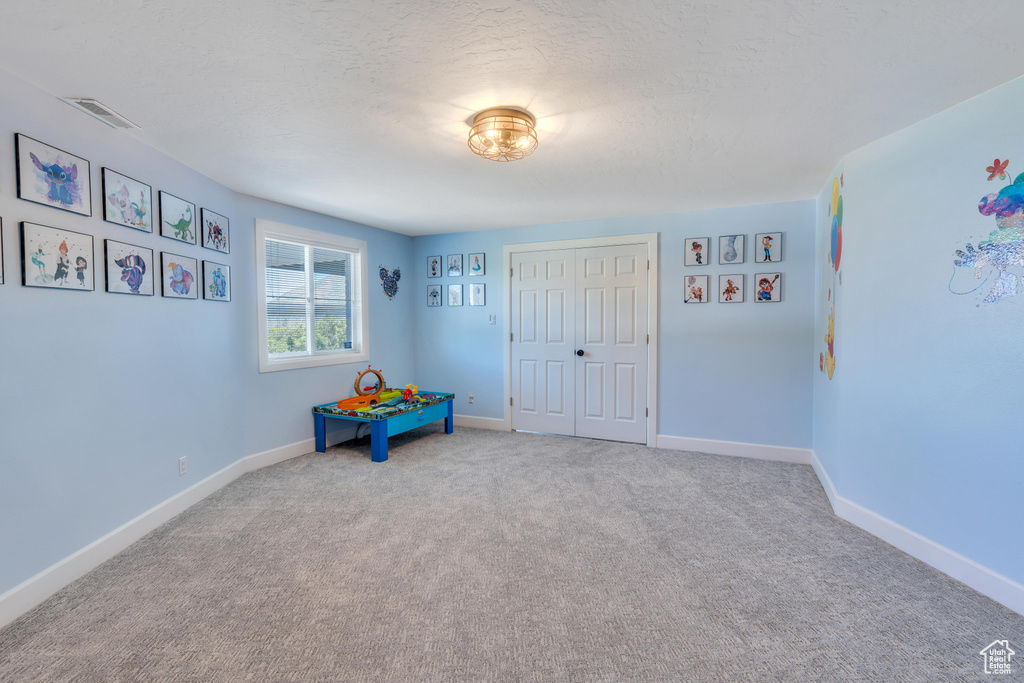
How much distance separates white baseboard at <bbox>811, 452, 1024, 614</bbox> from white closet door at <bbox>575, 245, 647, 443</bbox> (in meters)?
1.83

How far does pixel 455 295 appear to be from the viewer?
535 centimetres

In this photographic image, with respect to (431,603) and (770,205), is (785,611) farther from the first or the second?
(770,205)

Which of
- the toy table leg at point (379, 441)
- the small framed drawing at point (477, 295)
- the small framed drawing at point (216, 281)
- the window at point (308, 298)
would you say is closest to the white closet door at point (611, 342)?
the small framed drawing at point (477, 295)

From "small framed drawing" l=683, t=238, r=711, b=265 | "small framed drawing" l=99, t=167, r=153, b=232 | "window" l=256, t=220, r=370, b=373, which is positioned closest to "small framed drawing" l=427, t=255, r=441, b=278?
"window" l=256, t=220, r=370, b=373

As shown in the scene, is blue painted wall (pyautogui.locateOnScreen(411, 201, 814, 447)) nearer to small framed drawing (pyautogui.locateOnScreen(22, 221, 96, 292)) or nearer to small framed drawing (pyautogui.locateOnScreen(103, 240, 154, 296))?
small framed drawing (pyautogui.locateOnScreen(103, 240, 154, 296))

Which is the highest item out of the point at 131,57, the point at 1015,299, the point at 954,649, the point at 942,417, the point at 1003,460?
the point at 131,57

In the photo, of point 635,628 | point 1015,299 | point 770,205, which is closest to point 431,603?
point 635,628

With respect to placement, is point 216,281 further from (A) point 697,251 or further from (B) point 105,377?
(A) point 697,251

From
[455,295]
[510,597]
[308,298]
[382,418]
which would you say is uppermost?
[455,295]

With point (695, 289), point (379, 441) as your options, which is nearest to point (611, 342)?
point (695, 289)

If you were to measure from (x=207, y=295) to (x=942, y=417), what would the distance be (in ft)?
14.8

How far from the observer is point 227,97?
206 cm

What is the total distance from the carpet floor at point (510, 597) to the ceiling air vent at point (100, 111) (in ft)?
7.42

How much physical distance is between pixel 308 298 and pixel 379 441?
1536mm
